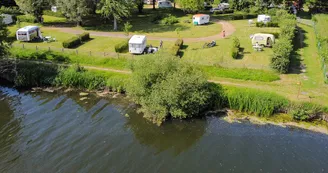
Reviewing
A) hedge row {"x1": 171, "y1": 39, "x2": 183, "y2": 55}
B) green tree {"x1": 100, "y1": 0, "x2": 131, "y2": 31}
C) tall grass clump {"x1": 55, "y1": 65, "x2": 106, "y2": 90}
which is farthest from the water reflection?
green tree {"x1": 100, "y1": 0, "x2": 131, "y2": 31}

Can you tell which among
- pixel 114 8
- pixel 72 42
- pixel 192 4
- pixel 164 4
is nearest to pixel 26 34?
pixel 72 42

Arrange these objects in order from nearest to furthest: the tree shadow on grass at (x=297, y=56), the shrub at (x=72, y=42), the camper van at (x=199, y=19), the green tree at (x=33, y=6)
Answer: the tree shadow on grass at (x=297, y=56) → the shrub at (x=72, y=42) → the green tree at (x=33, y=6) → the camper van at (x=199, y=19)

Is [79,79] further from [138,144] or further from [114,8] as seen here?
[114,8]

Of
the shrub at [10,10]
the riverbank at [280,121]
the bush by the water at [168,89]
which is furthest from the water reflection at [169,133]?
the shrub at [10,10]

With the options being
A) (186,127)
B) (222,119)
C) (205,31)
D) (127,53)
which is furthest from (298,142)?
(205,31)

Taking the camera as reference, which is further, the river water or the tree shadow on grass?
the tree shadow on grass

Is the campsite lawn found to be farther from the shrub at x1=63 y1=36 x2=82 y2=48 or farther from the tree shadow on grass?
the shrub at x1=63 y1=36 x2=82 y2=48

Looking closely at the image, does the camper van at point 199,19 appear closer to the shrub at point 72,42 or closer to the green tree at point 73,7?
the green tree at point 73,7
